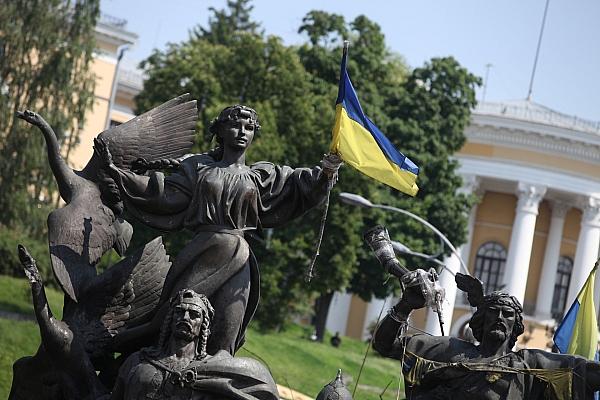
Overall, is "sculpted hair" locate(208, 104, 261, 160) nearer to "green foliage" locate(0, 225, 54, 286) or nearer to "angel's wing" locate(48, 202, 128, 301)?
"angel's wing" locate(48, 202, 128, 301)

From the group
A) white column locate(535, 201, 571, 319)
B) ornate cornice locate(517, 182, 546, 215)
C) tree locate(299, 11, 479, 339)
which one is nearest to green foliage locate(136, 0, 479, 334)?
tree locate(299, 11, 479, 339)

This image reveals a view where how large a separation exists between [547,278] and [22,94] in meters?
35.5

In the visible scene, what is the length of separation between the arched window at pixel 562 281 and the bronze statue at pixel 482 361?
63.4 m

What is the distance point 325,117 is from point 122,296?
107 feet

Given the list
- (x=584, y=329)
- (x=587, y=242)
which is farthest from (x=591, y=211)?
(x=584, y=329)

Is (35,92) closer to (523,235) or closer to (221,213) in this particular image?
(523,235)

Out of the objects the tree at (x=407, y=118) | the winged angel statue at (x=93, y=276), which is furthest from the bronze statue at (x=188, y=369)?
the tree at (x=407, y=118)

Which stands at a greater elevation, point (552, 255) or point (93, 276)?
point (552, 255)

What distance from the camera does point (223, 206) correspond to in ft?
33.3

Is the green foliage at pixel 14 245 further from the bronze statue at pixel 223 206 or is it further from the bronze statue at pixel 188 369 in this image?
the bronze statue at pixel 188 369

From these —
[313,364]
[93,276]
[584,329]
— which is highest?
[584,329]

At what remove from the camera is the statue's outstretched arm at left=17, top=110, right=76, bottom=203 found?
36.5ft

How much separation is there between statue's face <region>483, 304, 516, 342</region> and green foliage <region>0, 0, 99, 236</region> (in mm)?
31279

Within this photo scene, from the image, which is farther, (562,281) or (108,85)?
(562,281)
